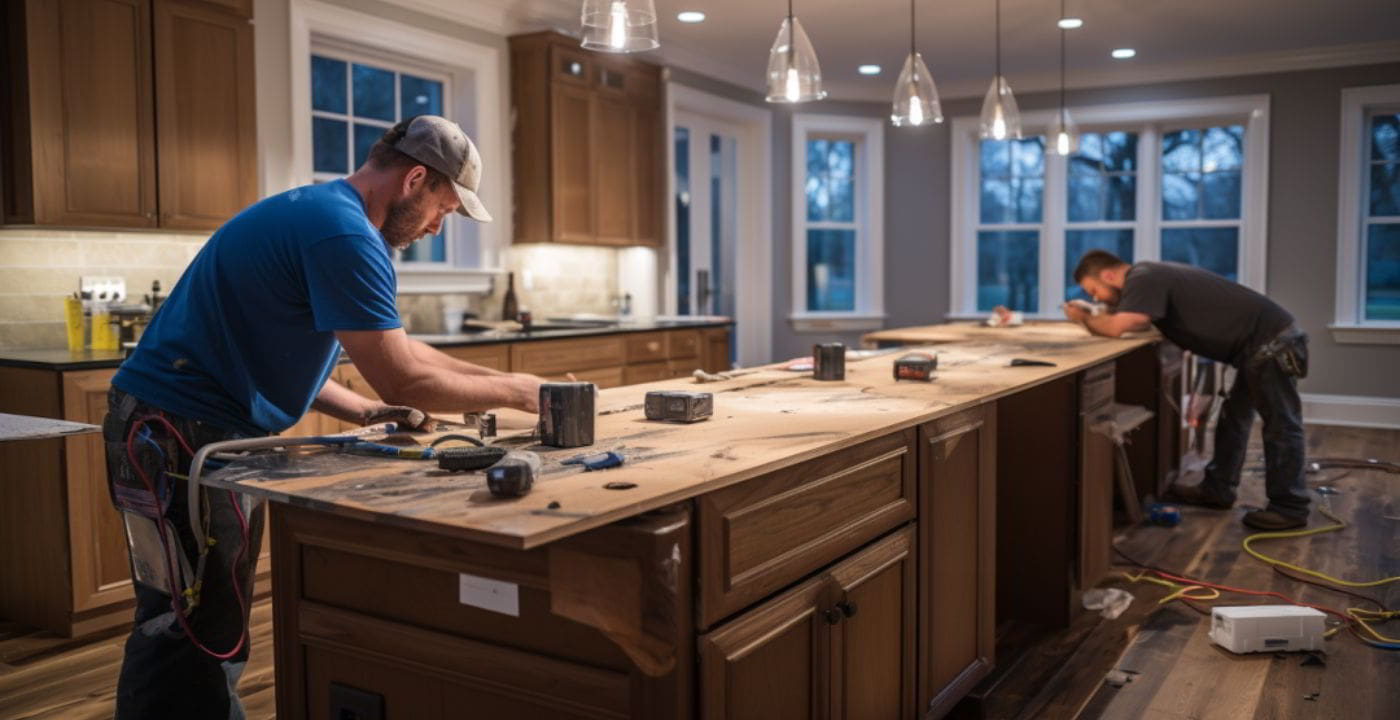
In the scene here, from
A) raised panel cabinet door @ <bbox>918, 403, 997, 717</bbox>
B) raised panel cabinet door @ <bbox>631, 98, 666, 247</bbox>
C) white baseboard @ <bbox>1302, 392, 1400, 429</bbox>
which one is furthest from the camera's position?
white baseboard @ <bbox>1302, 392, 1400, 429</bbox>

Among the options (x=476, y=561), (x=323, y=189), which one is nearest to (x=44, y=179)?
(x=323, y=189)

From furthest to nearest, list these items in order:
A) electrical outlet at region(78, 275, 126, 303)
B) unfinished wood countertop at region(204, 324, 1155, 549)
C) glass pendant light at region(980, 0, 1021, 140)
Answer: glass pendant light at region(980, 0, 1021, 140) → electrical outlet at region(78, 275, 126, 303) → unfinished wood countertop at region(204, 324, 1155, 549)

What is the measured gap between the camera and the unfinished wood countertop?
1480 mm

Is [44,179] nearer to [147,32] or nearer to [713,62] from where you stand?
[147,32]

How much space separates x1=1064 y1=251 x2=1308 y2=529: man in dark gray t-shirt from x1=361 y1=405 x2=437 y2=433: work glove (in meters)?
3.70

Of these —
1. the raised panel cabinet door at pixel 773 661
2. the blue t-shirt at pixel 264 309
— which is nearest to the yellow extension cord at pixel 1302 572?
the raised panel cabinet door at pixel 773 661

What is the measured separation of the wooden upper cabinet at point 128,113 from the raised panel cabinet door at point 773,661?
314 centimetres

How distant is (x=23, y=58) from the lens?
3621 millimetres

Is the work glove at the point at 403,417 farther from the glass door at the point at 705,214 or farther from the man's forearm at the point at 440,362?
the glass door at the point at 705,214

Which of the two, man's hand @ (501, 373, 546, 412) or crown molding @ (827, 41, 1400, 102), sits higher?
crown molding @ (827, 41, 1400, 102)

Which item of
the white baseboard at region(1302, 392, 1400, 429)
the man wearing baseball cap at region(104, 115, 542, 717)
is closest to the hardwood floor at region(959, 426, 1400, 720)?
the man wearing baseball cap at region(104, 115, 542, 717)

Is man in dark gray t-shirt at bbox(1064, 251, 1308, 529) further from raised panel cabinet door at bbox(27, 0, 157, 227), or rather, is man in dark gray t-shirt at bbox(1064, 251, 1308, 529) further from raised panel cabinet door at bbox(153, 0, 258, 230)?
raised panel cabinet door at bbox(27, 0, 157, 227)

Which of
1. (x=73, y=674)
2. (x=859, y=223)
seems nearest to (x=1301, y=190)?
(x=859, y=223)

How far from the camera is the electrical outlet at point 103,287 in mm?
4070
